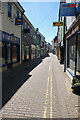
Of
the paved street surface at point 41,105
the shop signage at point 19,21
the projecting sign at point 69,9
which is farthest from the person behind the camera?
the shop signage at point 19,21

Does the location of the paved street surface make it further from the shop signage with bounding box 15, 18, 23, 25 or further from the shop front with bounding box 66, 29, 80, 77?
the shop signage with bounding box 15, 18, 23, 25

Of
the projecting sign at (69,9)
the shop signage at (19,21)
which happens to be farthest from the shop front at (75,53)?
the shop signage at (19,21)

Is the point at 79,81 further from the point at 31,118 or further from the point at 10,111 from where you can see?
the point at 10,111

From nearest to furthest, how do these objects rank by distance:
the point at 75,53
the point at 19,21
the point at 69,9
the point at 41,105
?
the point at 41,105
the point at 69,9
the point at 75,53
the point at 19,21

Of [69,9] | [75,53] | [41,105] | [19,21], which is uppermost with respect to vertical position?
[19,21]

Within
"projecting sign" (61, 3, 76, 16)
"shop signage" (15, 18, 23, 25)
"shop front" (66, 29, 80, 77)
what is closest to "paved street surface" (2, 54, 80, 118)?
"shop front" (66, 29, 80, 77)

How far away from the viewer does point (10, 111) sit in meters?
3.44

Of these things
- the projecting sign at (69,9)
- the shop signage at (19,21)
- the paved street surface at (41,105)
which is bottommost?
the paved street surface at (41,105)

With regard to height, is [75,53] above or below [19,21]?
below

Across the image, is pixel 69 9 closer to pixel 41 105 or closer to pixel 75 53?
pixel 75 53

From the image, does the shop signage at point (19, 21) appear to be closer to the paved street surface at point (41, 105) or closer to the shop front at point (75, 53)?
the shop front at point (75, 53)

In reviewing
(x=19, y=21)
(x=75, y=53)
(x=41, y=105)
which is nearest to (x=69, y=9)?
(x=75, y=53)

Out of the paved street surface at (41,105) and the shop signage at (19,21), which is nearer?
the paved street surface at (41,105)

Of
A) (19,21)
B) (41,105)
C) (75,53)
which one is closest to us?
(41,105)
